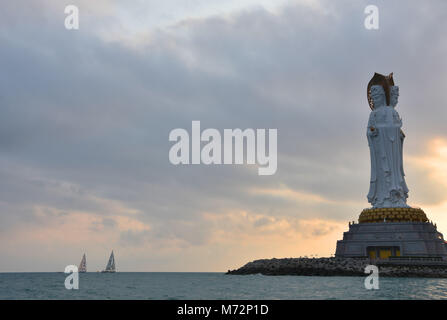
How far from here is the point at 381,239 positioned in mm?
65625

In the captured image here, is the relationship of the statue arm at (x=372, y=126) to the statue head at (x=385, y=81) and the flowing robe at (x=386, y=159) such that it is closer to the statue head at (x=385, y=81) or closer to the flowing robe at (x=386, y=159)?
the flowing robe at (x=386, y=159)

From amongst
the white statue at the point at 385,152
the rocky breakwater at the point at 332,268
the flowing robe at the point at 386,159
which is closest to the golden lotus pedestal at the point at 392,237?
the white statue at the point at 385,152

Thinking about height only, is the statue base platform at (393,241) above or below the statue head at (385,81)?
below

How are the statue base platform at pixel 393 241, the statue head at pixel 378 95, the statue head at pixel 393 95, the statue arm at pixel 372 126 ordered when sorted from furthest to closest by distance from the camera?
the statue head at pixel 393 95 → the statue head at pixel 378 95 → the statue arm at pixel 372 126 → the statue base platform at pixel 393 241

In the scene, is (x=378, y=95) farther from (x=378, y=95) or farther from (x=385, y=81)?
(x=385, y=81)

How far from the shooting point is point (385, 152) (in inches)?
2842

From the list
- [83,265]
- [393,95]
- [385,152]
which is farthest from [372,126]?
[83,265]

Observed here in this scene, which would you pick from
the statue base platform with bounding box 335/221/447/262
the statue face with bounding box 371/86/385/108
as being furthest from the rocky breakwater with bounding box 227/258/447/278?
the statue face with bounding box 371/86/385/108

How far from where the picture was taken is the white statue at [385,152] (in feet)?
232

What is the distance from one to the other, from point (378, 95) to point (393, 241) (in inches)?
911

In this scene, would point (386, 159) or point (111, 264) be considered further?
point (111, 264)
